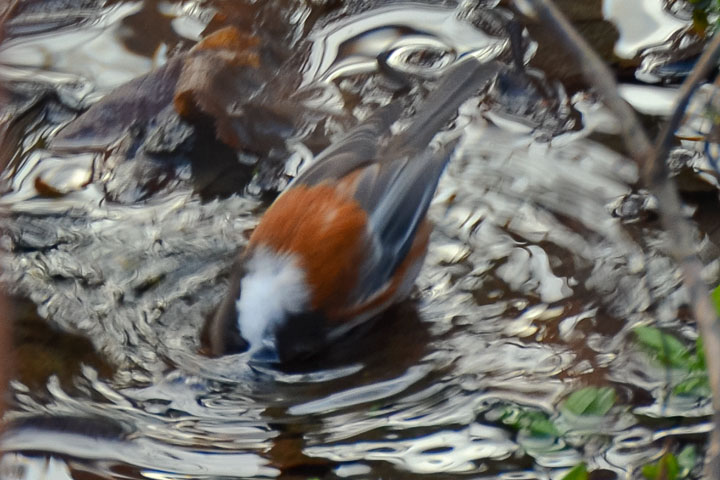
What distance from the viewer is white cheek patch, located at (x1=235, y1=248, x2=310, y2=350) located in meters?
3.43

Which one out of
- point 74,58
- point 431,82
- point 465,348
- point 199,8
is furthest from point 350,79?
point 465,348

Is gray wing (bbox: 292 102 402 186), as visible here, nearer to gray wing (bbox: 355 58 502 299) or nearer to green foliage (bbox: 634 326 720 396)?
gray wing (bbox: 355 58 502 299)

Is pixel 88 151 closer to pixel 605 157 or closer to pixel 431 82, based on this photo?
pixel 431 82

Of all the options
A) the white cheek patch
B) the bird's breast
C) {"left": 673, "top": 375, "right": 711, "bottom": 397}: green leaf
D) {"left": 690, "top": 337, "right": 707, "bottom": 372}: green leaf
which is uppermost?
the bird's breast

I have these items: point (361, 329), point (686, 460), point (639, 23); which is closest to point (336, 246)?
point (361, 329)

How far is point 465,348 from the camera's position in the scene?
3.26m

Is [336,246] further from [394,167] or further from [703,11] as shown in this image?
[703,11]

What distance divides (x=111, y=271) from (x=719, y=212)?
2176 mm

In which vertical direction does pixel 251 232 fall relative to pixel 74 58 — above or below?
below

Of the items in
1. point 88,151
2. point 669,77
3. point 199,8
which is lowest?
point 88,151

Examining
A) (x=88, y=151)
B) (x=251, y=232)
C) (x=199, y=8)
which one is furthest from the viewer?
(x=199, y=8)

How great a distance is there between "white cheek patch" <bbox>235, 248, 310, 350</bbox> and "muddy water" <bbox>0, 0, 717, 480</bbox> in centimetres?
11

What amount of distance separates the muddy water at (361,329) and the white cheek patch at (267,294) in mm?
115

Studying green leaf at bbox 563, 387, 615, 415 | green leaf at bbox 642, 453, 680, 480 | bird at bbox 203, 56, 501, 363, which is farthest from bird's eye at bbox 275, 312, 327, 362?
green leaf at bbox 642, 453, 680, 480
